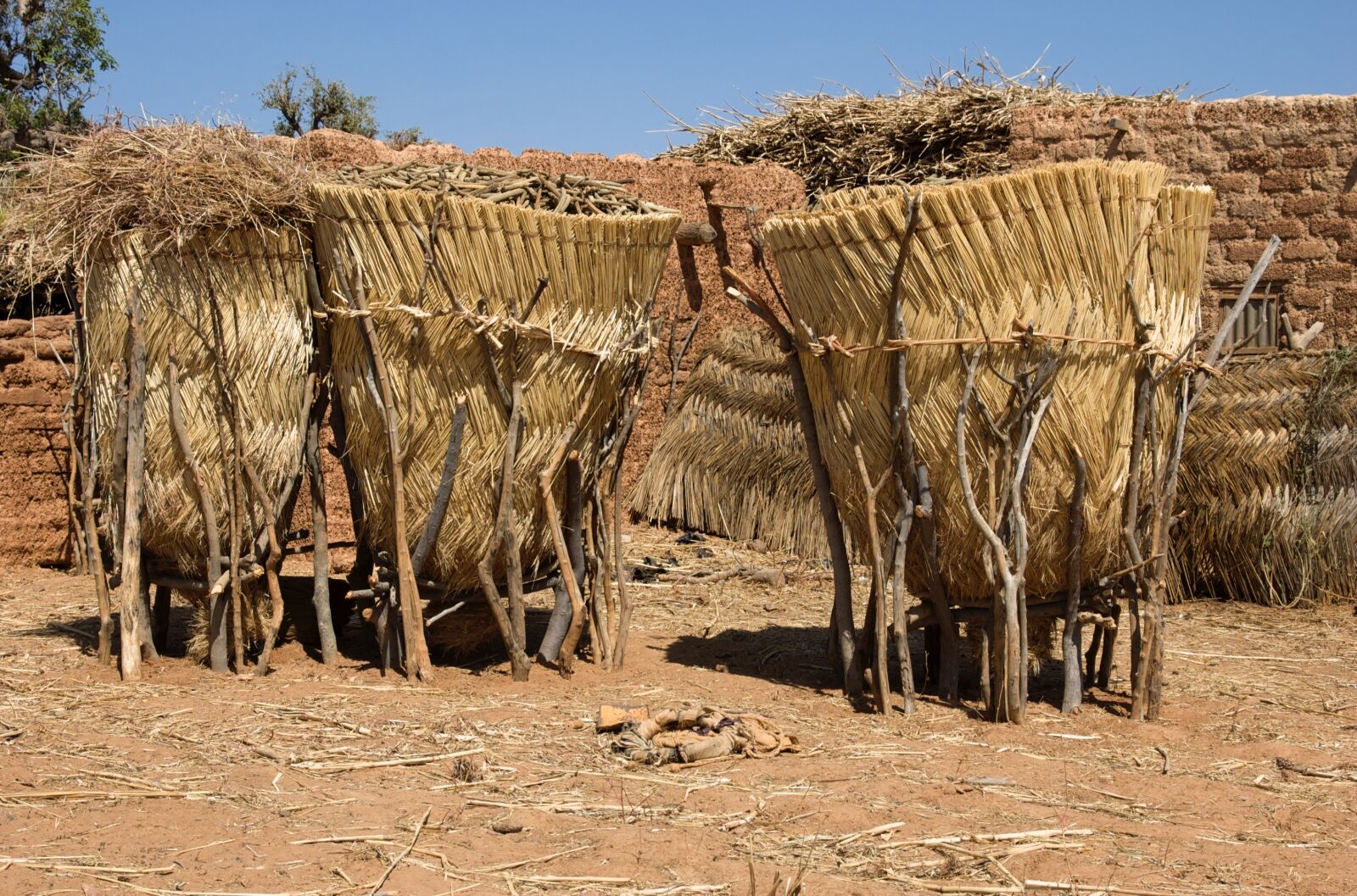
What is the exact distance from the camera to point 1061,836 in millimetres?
3482

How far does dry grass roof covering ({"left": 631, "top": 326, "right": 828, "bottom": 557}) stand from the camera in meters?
8.86

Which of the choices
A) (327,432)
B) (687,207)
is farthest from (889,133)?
(327,432)

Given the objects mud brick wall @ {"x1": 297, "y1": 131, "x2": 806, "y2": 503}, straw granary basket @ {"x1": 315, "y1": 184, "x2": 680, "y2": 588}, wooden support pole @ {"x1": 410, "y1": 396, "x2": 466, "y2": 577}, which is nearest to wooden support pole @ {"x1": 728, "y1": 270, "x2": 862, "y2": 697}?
straw granary basket @ {"x1": 315, "y1": 184, "x2": 680, "y2": 588}

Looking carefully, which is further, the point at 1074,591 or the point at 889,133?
the point at 889,133

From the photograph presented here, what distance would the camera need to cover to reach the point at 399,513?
16.5 feet

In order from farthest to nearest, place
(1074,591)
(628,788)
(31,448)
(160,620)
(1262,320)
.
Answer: (1262,320)
(31,448)
(160,620)
(1074,591)
(628,788)

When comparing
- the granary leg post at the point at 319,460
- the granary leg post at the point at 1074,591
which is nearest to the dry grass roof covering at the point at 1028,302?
the granary leg post at the point at 1074,591

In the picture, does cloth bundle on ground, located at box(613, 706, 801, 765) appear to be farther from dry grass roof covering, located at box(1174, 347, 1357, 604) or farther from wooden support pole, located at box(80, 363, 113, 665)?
dry grass roof covering, located at box(1174, 347, 1357, 604)

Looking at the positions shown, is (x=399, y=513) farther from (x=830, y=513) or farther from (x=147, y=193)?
(x=830, y=513)

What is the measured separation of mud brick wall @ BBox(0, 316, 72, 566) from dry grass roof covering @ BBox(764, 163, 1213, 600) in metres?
4.96

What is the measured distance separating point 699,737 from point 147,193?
289cm

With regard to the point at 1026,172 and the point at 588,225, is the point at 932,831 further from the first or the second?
the point at 588,225

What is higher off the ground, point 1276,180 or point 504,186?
point 1276,180

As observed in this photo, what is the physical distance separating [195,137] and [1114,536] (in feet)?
12.4
